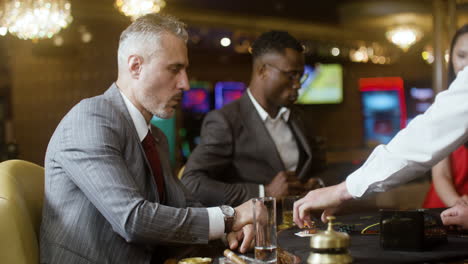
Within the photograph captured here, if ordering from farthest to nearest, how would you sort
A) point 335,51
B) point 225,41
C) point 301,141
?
point 335,51 → point 225,41 → point 301,141

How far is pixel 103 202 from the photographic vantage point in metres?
1.61

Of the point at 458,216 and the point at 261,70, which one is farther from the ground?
the point at 261,70

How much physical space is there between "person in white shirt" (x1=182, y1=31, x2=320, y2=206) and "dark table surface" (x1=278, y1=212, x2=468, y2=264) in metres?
0.80

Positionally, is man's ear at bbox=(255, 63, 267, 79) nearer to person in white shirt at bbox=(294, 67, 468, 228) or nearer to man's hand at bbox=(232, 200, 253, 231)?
man's hand at bbox=(232, 200, 253, 231)

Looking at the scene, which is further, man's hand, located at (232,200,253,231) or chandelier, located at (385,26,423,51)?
chandelier, located at (385,26,423,51)

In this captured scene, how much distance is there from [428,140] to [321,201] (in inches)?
14.1

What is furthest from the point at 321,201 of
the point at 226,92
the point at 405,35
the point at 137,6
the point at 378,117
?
the point at 378,117

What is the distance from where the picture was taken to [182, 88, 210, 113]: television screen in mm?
7789

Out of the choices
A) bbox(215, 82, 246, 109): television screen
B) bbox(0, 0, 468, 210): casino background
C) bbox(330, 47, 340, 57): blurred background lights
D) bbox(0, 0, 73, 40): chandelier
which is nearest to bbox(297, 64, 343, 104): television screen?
bbox(0, 0, 468, 210): casino background

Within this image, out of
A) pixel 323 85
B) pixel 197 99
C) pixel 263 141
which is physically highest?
pixel 323 85

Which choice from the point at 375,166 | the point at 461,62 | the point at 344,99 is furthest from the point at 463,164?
the point at 344,99

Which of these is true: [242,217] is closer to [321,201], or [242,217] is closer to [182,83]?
[321,201]

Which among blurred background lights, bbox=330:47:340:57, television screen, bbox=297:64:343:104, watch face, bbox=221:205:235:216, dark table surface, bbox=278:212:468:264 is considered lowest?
dark table surface, bbox=278:212:468:264

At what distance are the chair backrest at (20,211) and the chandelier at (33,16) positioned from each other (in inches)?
64.4
